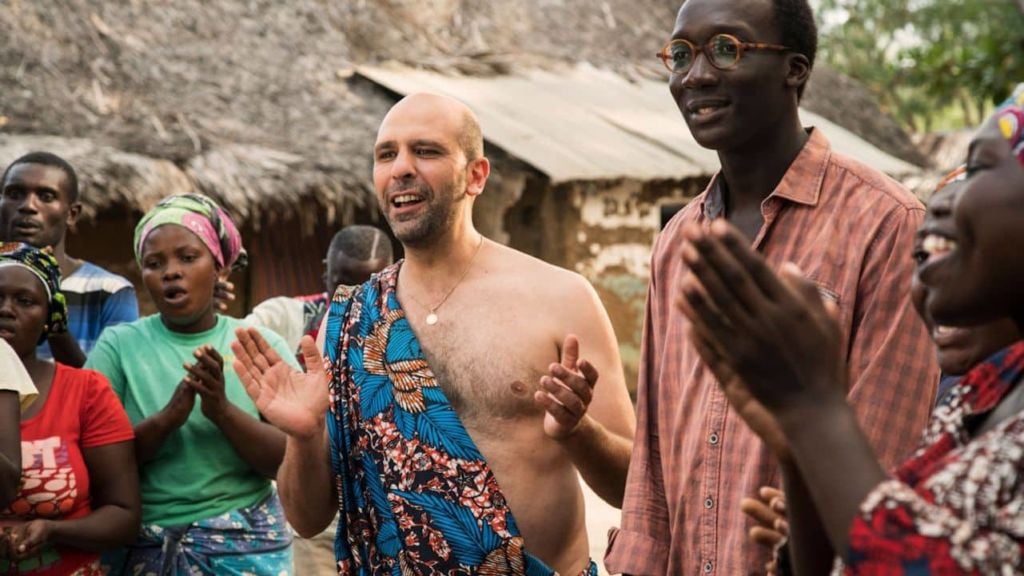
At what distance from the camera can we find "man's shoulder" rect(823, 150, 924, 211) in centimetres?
272

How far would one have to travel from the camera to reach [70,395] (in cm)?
407

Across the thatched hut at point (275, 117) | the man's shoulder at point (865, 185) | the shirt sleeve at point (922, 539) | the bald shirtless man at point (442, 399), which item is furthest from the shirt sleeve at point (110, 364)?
the thatched hut at point (275, 117)

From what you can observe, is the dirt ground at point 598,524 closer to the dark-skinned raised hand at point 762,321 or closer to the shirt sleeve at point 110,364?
the shirt sleeve at point 110,364

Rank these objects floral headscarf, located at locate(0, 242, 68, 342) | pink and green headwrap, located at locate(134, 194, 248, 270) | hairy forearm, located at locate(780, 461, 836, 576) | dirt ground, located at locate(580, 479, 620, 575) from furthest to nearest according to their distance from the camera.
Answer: dirt ground, located at locate(580, 479, 620, 575) → pink and green headwrap, located at locate(134, 194, 248, 270) → floral headscarf, located at locate(0, 242, 68, 342) → hairy forearm, located at locate(780, 461, 836, 576)

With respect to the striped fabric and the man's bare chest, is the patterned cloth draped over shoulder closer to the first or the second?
the man's bare chest

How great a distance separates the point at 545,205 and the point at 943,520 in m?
10.4

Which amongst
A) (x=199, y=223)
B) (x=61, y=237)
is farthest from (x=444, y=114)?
(x=61, y=237)

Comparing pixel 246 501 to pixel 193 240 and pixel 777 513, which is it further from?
pixel 777 513

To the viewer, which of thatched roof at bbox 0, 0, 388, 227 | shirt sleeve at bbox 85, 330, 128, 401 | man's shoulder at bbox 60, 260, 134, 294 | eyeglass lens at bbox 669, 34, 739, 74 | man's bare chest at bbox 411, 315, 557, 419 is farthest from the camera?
thatched roof at bbox 0, 0, 388, 227

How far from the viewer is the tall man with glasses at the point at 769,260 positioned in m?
2.62

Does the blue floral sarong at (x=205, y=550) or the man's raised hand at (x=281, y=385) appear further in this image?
the blue floral sarong at (x=205, y=550)

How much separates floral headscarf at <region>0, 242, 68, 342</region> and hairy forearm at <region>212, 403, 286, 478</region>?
0.58 m

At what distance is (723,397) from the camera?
276cm

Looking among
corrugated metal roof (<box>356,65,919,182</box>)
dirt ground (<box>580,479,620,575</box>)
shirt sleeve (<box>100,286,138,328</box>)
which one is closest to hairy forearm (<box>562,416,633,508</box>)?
shirt sleeve (<box>100,286,138,328</box>)
